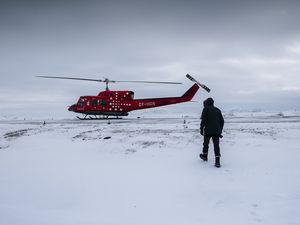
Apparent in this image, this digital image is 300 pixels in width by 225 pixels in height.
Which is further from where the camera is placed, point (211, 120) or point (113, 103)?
point (113, 103)

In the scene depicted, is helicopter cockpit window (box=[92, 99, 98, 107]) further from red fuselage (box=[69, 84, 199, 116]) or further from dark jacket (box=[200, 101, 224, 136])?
dark jacket (box=[200, 101, 224, 136])

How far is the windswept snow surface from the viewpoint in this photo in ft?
20.1

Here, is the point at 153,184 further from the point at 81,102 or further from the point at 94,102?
the point at 81,102

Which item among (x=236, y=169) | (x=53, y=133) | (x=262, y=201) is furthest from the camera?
(x=53, y=133)

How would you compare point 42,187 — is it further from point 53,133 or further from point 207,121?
point 53,133

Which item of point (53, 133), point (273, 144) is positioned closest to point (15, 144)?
point (53, 133)

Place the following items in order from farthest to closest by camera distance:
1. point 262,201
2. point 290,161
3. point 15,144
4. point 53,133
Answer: point 53,133, point 15,144, point 290,161, point 262,201

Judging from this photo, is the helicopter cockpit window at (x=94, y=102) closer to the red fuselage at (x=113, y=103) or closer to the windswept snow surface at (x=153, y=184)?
the red fuselage at (x=113, y=103)

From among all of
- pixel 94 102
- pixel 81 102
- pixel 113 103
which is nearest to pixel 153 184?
pixel 113 103

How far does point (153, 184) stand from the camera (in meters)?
7.97

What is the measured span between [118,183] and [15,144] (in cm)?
993

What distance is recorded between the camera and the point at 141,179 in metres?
8.40

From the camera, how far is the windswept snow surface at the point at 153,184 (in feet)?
20.1

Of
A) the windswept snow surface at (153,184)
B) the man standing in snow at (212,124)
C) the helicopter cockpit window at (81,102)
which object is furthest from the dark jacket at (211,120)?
the helicopter cockpit window at (81,102)
